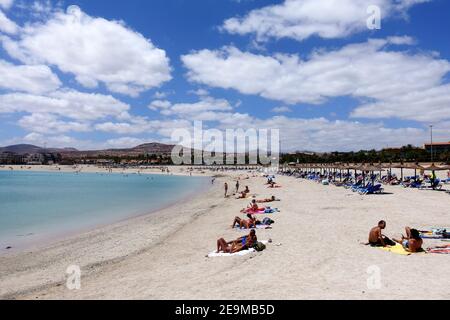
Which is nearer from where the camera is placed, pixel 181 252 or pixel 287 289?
pixel 287 289

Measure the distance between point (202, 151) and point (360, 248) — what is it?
191m

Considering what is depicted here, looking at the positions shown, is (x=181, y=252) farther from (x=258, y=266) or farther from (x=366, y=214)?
(x=366, y=214)

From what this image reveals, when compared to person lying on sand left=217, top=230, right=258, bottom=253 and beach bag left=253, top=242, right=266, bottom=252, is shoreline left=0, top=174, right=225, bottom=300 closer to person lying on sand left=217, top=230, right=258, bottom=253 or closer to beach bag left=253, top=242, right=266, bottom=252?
person lying on sand left=217, top=230, right=258, bottom=253

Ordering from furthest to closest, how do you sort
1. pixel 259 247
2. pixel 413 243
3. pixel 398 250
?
1. pixel 259 247
2. pixel 398 250
3. pixel 413 243

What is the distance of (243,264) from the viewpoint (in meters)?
8.72

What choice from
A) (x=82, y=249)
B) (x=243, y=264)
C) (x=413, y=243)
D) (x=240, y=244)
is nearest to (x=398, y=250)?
(x=413, y=243)

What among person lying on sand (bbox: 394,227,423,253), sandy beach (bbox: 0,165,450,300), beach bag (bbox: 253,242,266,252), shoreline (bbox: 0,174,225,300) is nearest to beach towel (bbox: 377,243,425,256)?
person lying on sand (bbox: 394,227,423,253)

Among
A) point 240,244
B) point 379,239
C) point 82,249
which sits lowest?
point 82,249

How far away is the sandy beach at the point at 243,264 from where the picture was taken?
6.67 m

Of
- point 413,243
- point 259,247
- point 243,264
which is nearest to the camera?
point 243,264

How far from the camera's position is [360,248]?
9.65 meters

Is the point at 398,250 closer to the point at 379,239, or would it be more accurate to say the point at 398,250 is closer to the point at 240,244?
the point at 379,239

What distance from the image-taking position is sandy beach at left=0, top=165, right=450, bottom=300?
21.9ft
